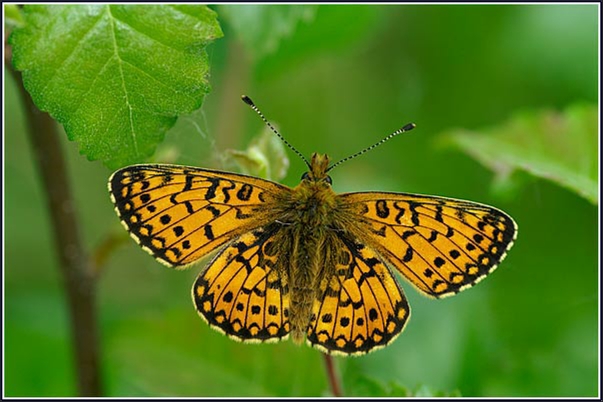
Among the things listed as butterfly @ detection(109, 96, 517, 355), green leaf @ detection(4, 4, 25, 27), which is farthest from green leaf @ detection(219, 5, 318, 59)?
green leaf @ detection(4, 4, 25, 27)

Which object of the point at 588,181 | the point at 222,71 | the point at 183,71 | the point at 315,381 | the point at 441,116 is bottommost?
the point at 315,381

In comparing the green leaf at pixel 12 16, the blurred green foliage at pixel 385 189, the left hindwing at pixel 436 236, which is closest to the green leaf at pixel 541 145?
the blurred green foliage at pixel 385 189

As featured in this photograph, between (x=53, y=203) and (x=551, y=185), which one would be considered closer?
(x=53, y=203)

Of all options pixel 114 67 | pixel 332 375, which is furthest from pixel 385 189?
pixel 114 67

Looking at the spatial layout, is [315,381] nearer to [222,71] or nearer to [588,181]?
[588,181]

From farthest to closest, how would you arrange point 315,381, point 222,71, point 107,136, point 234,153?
1. point 222,71
2. point 315,381
3. point 234,153
4. point 107,136

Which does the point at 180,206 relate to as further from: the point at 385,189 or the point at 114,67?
the point at 385,189

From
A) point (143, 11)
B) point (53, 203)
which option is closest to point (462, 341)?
point (53, 203)

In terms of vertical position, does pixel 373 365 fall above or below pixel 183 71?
below
